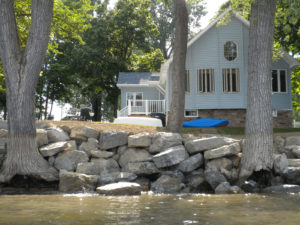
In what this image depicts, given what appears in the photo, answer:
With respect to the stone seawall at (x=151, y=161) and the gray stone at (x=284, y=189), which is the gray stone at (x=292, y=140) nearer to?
the stone seawall at (x=151, y=161)

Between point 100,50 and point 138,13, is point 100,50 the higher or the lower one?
the lower one

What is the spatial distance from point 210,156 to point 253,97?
182 centimetres

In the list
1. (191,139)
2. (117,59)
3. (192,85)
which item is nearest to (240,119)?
(192,85)

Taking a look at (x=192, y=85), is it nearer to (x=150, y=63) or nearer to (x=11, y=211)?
(x=150, y=63)

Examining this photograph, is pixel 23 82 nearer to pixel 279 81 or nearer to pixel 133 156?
pixel 133 156

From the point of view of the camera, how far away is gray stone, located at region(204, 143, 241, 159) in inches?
360

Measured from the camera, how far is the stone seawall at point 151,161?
8.53 metres

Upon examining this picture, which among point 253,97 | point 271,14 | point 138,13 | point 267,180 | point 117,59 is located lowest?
point 267,180

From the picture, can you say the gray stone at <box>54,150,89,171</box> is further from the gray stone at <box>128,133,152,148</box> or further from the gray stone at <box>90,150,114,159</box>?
the gray stone at <box>128,133,152,148</box>

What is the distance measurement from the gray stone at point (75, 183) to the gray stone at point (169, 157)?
5.51 feet

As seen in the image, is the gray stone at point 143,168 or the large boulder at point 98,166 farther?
the large boulder at point 98,166

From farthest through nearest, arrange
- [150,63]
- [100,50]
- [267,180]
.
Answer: [150,63], [100,50], [267,180]

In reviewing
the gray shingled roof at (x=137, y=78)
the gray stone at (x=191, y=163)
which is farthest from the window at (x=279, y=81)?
the gray stone at (x=191, y=163)

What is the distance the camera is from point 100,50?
27.9m
